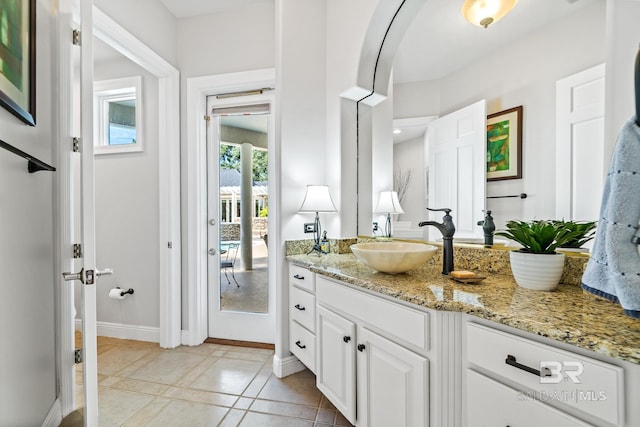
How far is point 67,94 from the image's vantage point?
1454mm

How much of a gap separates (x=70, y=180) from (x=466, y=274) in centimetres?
198

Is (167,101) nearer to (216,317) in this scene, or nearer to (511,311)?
(216,317)

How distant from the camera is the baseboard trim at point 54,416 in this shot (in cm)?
136

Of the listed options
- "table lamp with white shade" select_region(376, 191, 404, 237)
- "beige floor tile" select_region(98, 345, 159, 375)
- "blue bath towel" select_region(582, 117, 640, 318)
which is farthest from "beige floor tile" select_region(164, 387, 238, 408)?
"blue bath towel" select_region(582, 117, 640, 318)

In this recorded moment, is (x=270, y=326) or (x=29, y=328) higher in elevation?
(x=29, y=328)

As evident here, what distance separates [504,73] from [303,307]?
67.3 inches

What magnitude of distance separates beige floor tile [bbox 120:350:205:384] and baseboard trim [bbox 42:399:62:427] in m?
0.62

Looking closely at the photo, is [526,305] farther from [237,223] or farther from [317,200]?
[237,223]

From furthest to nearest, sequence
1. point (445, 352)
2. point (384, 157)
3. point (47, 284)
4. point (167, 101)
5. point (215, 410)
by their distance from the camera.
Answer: point (167, 101) → point (384, 157) → point (215, 410) → point (47, 284) → point (445, 352)

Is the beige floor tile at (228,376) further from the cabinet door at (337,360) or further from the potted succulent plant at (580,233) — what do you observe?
the potted succulent plant at (580,233)

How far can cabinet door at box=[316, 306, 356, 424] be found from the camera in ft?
4.53

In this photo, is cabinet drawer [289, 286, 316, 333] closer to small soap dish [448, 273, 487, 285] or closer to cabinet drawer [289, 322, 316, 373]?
cabinet drawer [289, 322, 316, 373]

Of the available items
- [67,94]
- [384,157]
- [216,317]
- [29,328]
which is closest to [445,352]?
[384,157]

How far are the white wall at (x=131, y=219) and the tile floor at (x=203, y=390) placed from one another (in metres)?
0.40
